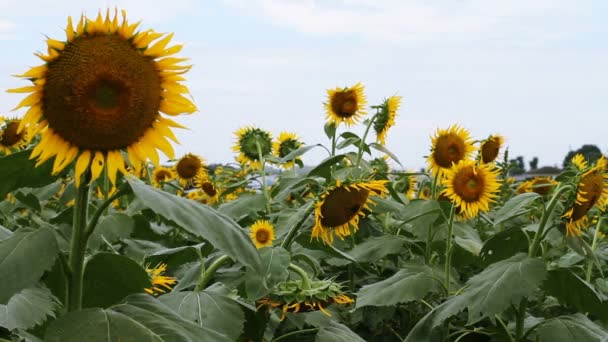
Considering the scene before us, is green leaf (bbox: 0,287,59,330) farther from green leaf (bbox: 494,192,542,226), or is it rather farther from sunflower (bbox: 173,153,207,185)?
sunflower (bbox: 173,153,207,185)

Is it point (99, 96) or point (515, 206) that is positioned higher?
point (99, 96)

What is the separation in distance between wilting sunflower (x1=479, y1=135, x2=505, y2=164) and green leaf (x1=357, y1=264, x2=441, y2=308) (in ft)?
5.31

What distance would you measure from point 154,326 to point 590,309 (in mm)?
1444

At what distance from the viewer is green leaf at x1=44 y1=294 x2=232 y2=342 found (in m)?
1.34

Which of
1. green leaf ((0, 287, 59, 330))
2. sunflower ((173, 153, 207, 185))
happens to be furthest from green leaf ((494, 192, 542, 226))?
sunflower ((173, 153, 207, 185))

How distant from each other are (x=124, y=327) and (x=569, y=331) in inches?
54.5

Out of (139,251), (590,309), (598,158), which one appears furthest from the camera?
(139,251)

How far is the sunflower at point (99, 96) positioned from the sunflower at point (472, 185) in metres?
1.93

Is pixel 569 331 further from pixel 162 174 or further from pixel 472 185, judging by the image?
pixel 162 174

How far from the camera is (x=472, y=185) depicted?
11.0 feet

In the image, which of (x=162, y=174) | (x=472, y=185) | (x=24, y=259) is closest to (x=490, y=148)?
(x=472, y=185)

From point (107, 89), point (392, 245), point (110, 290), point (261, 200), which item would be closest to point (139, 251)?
point (261, 200)

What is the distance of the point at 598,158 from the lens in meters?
2.64

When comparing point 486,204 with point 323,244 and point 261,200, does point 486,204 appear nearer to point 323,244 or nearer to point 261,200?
point 261,200
